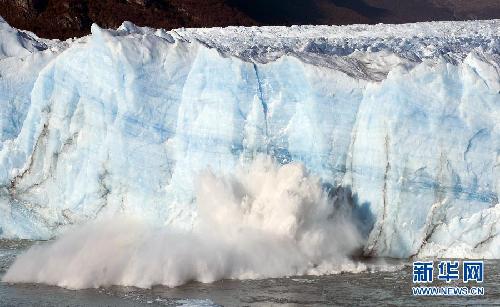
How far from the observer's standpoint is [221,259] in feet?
50.6

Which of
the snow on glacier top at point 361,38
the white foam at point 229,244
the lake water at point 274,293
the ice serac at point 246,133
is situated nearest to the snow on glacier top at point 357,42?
the snow on glacier top at point 361,38

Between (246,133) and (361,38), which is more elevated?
(361,38)

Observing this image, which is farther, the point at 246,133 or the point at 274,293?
the point at 246,133

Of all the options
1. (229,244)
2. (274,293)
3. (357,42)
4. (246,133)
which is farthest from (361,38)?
(274,293)

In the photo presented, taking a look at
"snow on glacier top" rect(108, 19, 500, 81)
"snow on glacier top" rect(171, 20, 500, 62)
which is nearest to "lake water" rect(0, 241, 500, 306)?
"snow on glacier top" rect(108, 19, 500, 81)

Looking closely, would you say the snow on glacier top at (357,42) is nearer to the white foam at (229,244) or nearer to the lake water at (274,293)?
the white foam at (229,244)

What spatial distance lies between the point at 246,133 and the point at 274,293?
3.49 metres

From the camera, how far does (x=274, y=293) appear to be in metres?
14.1

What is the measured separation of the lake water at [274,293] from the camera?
44.2ft

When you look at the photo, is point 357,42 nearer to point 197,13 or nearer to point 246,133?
point 246,133

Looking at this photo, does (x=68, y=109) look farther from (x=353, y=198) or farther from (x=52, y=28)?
(x=52, y=28)

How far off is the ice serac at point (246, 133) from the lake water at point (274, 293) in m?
1.18

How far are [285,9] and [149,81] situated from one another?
26429mm

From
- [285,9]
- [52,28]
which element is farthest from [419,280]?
[285,9]
